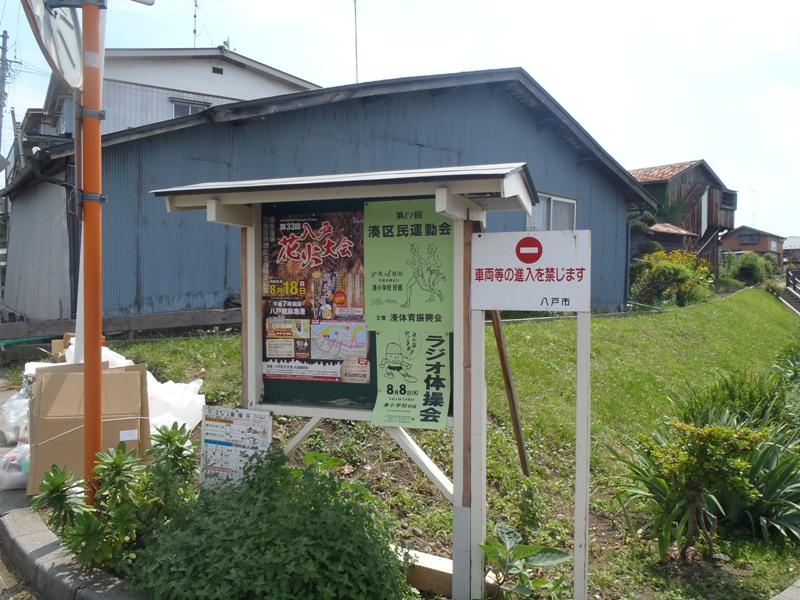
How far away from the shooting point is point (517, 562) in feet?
11.3

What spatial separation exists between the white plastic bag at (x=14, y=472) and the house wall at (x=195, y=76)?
13.3 meters

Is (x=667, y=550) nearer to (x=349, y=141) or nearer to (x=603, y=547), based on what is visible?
(x=603, y=547)

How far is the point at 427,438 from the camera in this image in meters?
5.48

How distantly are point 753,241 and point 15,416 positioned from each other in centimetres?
6740

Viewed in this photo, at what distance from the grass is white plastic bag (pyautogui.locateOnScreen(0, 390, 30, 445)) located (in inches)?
51.4

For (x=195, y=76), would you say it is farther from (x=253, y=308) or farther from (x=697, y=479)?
(x=697, y=479)

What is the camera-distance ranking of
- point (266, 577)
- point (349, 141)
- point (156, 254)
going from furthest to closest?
point (349, 141) < point (156, 254) < point (266, 577)

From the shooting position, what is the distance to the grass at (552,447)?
153 inches

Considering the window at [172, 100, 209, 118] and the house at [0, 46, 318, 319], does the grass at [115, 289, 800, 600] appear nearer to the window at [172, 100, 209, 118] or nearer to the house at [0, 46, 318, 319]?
the house at [0, 46, 318, 319]

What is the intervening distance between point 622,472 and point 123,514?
4.04 m

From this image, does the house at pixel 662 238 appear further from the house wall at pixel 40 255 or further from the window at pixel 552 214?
the house wall at pixel 40 255

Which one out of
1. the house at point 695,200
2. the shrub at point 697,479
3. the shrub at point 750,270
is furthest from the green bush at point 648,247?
the shrub at point 697,479

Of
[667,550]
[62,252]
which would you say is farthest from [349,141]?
[667,550]

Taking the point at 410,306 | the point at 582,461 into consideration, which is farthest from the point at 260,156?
the point at 582,461
